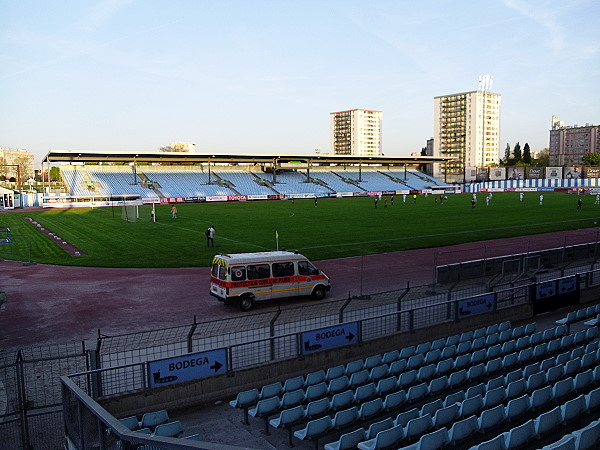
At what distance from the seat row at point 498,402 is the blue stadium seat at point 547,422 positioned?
0.26m

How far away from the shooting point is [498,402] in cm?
944

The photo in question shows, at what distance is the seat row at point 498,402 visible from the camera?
8.45 metres

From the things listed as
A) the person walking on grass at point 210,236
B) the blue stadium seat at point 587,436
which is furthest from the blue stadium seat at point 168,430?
the person walking on grass at point 210,236

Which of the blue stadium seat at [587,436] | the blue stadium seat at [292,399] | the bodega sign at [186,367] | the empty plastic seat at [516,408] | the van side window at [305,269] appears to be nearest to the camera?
the blue stadium seat at [587,436]

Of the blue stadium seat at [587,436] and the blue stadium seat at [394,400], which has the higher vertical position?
the blue stadium seat at [587,436]

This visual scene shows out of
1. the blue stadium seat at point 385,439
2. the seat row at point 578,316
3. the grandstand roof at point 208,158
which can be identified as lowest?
the seat row at point 578,316

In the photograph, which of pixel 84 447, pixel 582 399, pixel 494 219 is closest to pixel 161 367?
pixel 84 447

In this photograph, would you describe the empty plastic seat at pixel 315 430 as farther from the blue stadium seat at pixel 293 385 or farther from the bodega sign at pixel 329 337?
the bodega sign at pixel 329 337

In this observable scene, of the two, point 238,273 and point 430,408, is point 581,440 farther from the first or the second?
point 238,273

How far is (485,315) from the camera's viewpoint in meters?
16.5

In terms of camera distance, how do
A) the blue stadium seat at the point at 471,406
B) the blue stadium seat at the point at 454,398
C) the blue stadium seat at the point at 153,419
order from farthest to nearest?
the blue stadium seat at the point at 454,398, the blue stadium seat at the point at 153,419, the blue stadium seat at the point at 471,406

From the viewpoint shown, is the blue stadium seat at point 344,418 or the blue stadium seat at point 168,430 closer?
the blue stadium seat at point 168,430

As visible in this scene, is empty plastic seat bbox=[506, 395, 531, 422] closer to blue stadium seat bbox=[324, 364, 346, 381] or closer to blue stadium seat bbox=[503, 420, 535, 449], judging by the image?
blue stadium seat bbox=[503, 420, 535, 449]

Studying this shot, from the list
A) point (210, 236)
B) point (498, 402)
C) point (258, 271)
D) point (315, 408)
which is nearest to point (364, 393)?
point (315, 408)
